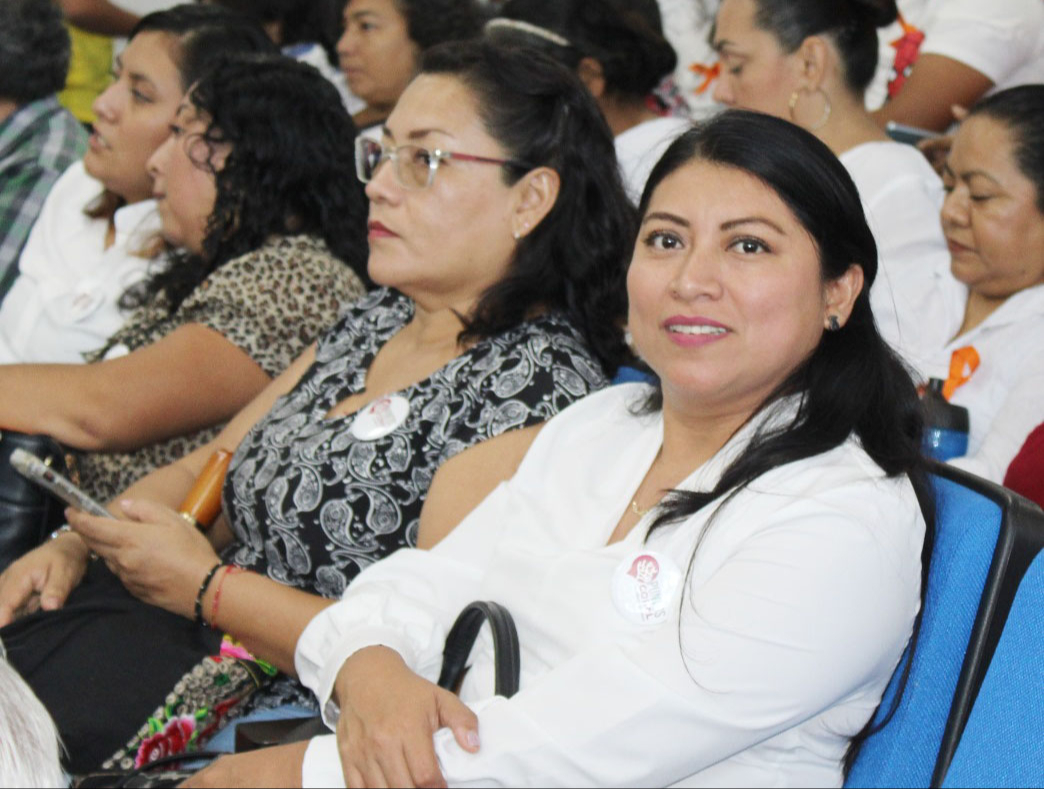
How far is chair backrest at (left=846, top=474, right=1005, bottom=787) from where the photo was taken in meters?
1.40

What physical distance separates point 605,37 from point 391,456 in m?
2.00

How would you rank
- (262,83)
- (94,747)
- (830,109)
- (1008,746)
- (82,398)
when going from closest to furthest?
(1008,746) → (94,747) → (82,398) → (262,83) → (830,109)

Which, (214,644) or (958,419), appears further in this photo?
(958,419)

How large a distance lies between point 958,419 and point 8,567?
170 centimetres

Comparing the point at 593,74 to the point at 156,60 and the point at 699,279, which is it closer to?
the point at 156,60

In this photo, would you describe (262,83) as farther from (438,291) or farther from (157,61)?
(438,291)

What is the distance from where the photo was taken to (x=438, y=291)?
7.31 ft

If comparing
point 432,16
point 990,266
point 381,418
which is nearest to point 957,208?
point 990,266

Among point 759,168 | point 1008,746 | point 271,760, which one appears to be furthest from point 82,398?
point 1008,746

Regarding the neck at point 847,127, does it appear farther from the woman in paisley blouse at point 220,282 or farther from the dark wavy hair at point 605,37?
the woman in paisley blouse at point 220,282

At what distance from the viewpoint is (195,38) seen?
3246mm

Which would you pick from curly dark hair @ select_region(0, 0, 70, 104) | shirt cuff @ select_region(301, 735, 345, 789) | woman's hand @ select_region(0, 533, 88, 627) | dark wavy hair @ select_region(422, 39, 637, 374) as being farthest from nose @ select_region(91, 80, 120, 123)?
shirt cuff @ select_region(301, 735, 345, 789)

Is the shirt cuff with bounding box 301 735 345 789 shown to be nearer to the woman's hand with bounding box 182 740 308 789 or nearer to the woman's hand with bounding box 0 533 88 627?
the woman's hand with bounding box 182 740 308 789

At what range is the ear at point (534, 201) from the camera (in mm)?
2213
